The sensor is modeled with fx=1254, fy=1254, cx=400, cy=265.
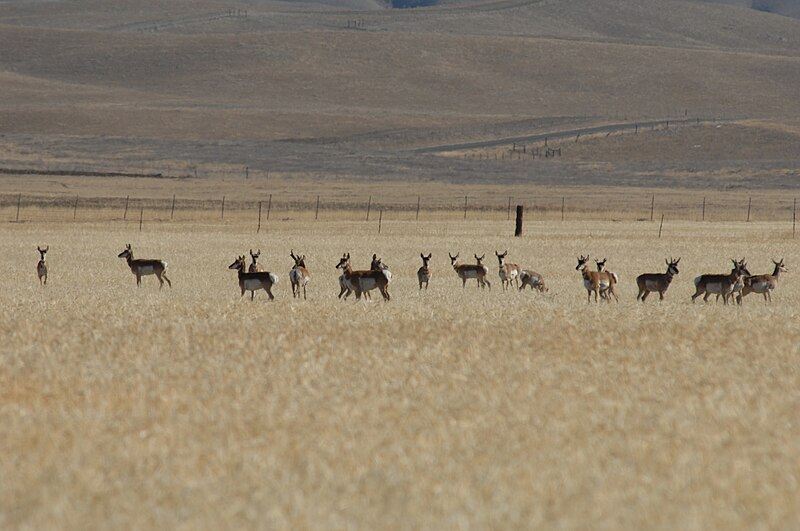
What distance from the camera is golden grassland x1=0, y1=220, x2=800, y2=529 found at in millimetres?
7371

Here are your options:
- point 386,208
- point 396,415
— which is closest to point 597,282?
point 396,415

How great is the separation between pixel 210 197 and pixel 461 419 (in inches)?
2660

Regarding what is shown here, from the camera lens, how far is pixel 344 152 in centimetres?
11200

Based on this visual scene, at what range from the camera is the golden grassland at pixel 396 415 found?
7.37 meters

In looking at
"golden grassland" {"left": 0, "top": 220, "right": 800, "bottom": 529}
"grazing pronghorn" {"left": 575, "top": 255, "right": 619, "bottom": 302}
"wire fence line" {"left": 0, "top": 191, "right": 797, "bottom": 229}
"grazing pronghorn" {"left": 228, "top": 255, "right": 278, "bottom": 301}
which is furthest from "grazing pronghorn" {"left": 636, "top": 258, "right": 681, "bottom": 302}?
"wire fence line" {"left": 0, "top": 191, "right": 797, "bottom": 229}

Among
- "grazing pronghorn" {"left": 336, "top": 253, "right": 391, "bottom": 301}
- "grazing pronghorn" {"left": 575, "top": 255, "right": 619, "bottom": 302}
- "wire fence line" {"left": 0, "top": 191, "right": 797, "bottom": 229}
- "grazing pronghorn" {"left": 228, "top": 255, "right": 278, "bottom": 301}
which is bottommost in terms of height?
"grazing pronghorn" {"left": 228, "top": 255, "right": 278, "bottom": 301}

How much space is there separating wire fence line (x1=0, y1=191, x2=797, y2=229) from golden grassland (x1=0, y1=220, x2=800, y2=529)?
39314mm

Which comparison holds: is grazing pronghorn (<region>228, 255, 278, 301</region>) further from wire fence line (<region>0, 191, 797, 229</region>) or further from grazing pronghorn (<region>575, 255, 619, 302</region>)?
wire fence line (<region>0, 191, 797, 229</region>)

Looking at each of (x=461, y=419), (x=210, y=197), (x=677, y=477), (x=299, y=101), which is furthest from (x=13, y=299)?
(x=299, y=101)

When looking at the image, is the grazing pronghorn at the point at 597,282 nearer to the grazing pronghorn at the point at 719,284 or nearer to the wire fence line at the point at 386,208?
the grazing pronghorn at the point at 719,284

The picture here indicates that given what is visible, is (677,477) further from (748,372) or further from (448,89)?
(448,89)

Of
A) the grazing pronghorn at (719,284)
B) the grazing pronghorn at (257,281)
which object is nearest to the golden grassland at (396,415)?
the grazing pronghorn at (257,281)

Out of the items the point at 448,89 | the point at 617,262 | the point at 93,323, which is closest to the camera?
the point at 93,323

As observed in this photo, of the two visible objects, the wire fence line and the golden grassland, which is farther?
the wire fence line
